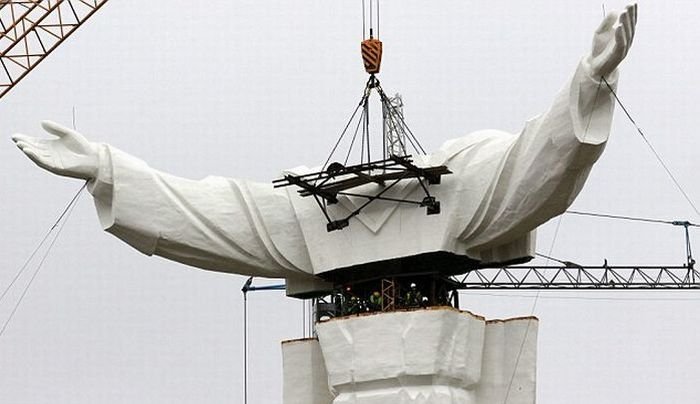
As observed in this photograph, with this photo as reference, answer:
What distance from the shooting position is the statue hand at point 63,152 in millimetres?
46031

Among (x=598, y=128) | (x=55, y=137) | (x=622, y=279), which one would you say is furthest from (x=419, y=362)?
(x=622, y=279)

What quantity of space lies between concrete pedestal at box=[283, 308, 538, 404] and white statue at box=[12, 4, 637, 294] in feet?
5.57

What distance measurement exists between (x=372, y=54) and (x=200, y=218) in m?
6.14

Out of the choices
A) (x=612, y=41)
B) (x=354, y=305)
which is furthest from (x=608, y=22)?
(x=354, y=305)

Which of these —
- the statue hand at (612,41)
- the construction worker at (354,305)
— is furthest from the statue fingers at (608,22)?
the construction worker at (354,305)

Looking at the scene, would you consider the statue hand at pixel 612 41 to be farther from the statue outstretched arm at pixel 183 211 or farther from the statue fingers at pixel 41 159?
the statue fingers at pixel 41 159

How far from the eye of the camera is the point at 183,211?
4722cm

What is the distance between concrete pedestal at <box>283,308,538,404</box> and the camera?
4481 centimetres

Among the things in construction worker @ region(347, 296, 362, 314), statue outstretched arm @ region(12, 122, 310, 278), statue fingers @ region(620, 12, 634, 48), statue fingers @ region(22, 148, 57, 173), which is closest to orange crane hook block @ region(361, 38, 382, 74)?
statue outstretched arm @ region(12, 122, 310, 278)

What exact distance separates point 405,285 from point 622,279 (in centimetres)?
3672

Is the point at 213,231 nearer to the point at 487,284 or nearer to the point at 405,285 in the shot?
the point at 405,285

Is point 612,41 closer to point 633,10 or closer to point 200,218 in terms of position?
point 633,10

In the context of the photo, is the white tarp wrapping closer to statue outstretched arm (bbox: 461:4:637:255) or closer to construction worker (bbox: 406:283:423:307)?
construction worker (bbox: 406:283:423:307)

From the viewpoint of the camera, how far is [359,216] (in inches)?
1843
